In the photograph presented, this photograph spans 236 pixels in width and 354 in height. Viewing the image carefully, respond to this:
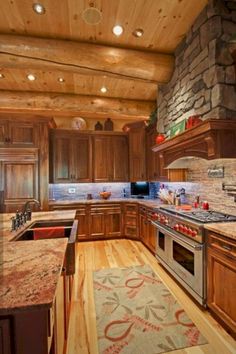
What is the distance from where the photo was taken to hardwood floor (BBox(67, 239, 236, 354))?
1.77 m

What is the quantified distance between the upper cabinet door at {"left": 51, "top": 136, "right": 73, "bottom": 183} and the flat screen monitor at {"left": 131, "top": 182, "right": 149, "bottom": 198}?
5.36 ft

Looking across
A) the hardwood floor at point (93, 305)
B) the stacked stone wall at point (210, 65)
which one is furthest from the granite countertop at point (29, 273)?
the stacked stone wall at point (210, 65)

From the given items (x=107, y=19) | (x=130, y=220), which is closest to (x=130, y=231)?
(x=130, y=220)

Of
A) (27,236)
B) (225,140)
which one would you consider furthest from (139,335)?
(225,140)

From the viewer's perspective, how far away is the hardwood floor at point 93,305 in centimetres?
177

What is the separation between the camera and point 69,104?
4.73 metres

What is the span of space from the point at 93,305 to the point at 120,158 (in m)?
3.52

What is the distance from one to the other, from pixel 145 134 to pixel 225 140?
9.10ft

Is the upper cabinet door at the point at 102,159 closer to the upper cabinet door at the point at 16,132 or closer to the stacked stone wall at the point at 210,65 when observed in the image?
the upper cabinet door at the point at 16,132

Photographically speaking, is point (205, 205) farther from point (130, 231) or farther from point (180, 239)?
point (130, 231)

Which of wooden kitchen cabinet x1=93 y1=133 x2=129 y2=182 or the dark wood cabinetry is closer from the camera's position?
the dark wood cabinetry

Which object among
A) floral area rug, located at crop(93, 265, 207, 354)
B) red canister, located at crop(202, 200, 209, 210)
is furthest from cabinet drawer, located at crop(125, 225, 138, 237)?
red canister, located at crop(202, 200, 209, 210)

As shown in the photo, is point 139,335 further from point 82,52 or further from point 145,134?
point 145,134

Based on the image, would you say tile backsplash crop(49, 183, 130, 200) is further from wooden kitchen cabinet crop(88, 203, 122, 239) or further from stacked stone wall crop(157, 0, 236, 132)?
stacked stone wall crop(157, 0, 236, 132)
